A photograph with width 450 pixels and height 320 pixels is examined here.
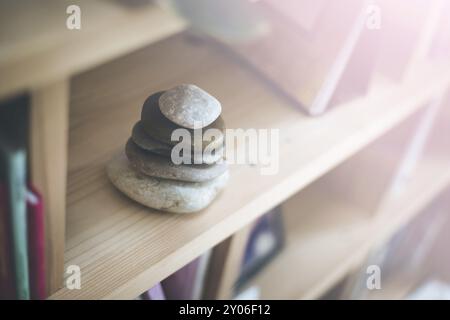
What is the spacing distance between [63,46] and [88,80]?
281mm

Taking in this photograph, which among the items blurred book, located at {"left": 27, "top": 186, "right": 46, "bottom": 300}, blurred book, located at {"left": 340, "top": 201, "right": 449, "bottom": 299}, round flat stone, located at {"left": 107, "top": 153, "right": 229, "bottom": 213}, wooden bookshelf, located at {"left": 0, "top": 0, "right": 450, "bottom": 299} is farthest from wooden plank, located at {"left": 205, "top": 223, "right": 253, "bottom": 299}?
blurred book, located at {"left": 340, "top": 201, "right": 449, "bottom": 299}

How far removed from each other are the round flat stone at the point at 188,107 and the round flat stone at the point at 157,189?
77 mm

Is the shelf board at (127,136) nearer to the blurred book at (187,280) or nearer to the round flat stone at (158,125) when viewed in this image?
A: the round flat stone at (158,125)

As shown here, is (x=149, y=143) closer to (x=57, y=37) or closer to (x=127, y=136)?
(x=127, y=136)

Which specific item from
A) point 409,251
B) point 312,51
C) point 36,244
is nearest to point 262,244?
point 312,51

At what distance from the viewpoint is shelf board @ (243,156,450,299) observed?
0.99m

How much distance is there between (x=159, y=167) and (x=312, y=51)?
0.30 m

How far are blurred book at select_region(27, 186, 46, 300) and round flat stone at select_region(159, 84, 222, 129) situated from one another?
165 millimetres

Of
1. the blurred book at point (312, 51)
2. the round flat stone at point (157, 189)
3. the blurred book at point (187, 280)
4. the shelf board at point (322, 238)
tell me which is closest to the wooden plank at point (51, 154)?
the round flat stone at point (157, 189)

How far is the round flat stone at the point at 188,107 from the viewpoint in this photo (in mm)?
600

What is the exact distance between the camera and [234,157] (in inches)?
28.9

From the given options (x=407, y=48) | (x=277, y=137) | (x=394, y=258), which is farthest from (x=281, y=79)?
(x=394, y=258)

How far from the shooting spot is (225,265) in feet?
2.66

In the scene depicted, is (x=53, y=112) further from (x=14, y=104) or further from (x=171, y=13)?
(x=171, y=13)
